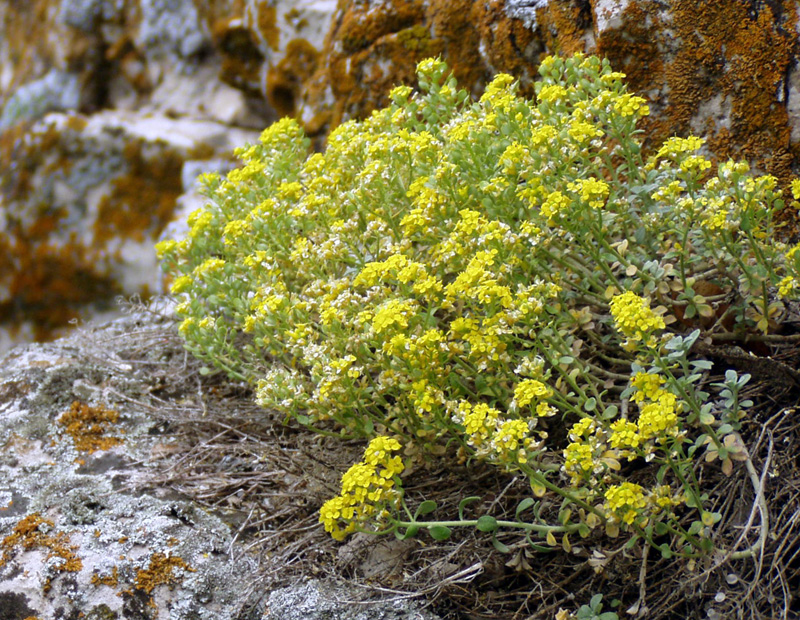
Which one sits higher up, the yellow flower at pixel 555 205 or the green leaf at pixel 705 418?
the yellow flower at pixel 555 205

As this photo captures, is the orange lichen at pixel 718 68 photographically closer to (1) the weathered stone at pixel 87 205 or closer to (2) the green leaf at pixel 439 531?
(2) the green leaf at pixel 439 531

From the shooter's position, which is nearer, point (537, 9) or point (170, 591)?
Answer: point (170, 591)

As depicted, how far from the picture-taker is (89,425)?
286cm

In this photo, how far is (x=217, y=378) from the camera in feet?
10.5

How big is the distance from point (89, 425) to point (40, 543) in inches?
28.4

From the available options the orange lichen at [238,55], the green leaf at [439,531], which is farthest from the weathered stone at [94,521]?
the orange lichen at [238,55]

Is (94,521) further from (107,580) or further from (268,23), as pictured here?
(268,23)

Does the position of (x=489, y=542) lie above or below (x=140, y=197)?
below

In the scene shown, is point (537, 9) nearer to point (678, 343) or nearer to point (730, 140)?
point (730, 140)

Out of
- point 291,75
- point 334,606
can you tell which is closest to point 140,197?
point 291,75

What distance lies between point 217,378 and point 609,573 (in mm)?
1894

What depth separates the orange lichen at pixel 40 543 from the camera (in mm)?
2122

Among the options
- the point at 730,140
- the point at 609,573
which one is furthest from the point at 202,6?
the point at 609,573

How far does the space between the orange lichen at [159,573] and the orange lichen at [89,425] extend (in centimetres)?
74
